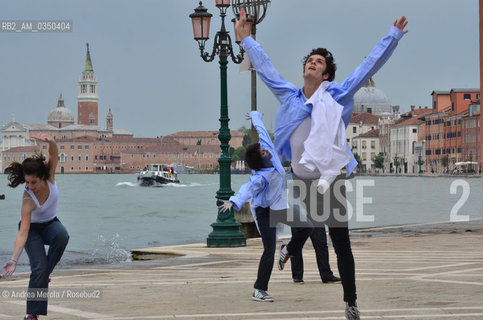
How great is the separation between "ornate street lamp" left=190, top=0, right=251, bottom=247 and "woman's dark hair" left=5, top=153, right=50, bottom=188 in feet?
24.6

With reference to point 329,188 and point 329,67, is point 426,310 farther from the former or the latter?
point 329,67

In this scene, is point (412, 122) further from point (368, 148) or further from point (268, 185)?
point (268, 185)

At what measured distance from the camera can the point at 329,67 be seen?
5977 millimetres

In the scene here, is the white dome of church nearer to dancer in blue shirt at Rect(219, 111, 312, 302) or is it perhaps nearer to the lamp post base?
the lamp post base

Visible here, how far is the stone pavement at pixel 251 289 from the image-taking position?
6477 mm

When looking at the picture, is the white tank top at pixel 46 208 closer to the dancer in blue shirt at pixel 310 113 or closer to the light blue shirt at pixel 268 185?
the dancer in blue shirt at pixel 310 113

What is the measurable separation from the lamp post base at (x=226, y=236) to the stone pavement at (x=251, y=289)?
0.86 m

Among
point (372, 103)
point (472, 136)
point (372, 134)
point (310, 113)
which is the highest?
point (372, 103)

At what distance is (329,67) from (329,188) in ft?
2.43

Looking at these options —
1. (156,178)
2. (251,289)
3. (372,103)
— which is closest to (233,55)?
(251,289)

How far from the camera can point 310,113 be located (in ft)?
19.4

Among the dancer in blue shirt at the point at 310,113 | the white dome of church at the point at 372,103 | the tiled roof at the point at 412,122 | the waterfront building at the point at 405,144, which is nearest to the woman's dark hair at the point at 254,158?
the dancer in blue shirt at the point at 310,113

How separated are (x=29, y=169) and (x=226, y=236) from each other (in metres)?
7.72

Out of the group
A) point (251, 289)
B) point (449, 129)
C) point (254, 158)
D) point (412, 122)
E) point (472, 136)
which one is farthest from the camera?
point (412, 122)
